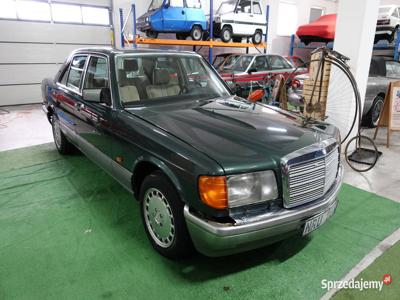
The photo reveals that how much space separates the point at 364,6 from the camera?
A: 12.5ft

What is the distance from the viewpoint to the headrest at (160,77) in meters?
2.69

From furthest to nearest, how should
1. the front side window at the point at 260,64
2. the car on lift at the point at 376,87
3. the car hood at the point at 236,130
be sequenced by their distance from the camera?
1. the front side window at the point at 260,64
2. the car on lift at the point at 376,87
3. the car hood at the point at 236,130

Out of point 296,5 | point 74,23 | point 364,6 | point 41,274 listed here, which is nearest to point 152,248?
point 41,274

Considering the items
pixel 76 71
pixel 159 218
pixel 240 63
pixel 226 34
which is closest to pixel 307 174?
pixel 159 218

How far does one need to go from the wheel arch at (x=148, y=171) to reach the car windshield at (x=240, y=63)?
6.43m

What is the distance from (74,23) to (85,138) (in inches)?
281

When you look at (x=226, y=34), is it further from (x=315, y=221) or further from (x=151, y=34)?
(x=315, y=221)

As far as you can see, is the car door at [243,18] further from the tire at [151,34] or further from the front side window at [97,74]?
the front side window at [97,74]

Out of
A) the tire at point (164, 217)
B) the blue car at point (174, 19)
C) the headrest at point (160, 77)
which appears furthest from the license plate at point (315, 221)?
the blue car at point (174, 19)

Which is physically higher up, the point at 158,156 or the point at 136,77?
the point at 136,77

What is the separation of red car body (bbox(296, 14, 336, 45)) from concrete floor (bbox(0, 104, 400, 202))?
6.34 m

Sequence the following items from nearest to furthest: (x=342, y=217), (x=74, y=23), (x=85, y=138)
Result: (x=342, y=217) → (x=85, y=138) → (x=74, y=23)

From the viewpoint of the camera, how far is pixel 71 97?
3260 mm

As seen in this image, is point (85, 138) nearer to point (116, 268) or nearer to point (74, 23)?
point (116, 268)
